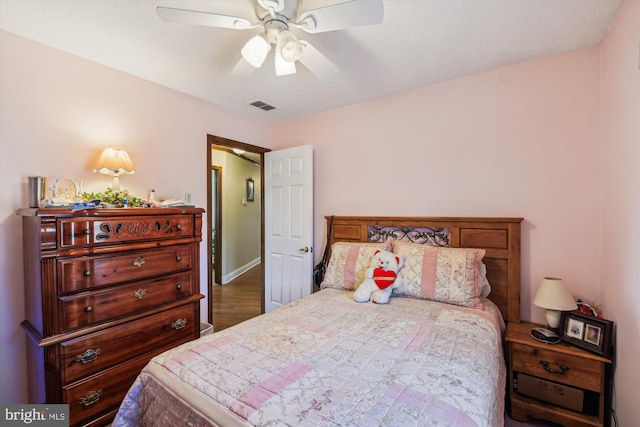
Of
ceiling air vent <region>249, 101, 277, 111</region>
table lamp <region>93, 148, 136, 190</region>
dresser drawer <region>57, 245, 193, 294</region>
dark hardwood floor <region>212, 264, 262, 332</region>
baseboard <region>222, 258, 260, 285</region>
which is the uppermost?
ceiling air vent <region>249, 101, 277, 111</region>

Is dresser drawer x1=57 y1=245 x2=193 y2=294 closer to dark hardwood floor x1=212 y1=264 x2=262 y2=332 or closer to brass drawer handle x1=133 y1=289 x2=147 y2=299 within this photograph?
brass drawer handle x1=133 y1=289 x2=147 y2=299

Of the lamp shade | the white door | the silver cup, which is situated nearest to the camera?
the silver cup

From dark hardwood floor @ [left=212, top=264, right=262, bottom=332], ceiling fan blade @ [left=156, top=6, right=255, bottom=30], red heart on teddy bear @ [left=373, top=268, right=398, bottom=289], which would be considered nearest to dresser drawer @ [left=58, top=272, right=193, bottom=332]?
dark hardwood floor @ [left=212, top=264, right=262, bottom=332]

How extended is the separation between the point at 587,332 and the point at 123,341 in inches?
111

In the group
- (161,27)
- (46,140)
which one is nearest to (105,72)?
(46,140)

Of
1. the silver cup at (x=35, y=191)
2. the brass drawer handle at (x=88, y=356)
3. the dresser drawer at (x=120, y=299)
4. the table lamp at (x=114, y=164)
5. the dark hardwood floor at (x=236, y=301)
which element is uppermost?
the table lamp at (x=114, y=164)

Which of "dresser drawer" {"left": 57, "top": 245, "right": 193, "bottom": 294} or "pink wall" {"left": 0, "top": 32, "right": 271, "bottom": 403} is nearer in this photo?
"dresser drawer" {"left": 57, "top": 245, "right": 193, "bottom": 294}

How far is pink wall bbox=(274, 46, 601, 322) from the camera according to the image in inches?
74.1

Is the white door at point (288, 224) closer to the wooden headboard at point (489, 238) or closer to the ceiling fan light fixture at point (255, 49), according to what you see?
the wooden headboard at point (489, 238)

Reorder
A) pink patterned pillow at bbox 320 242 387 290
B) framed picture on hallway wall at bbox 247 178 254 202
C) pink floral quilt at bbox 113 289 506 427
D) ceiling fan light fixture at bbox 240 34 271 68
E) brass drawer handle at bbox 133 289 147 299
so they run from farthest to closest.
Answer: framed picture on hallway wall at bbox 247 178 254 202 → pink patterned pillow at bbox 320 242 387 290 → brass drawer handle at bbox 133 289 147 299 → ceiling fan light fixture at bbox 240 34 271 68 → pink floral quilt at bbox 113 289 506 427

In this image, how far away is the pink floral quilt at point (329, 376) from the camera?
2.95 ft

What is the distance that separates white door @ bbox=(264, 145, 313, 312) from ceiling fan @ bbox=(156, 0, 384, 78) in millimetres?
1476

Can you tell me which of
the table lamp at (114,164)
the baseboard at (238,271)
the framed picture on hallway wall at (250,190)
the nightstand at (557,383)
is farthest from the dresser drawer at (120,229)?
the framed picture on hallway wall at (250,190)

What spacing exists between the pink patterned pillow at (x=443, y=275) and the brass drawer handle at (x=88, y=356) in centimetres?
198
